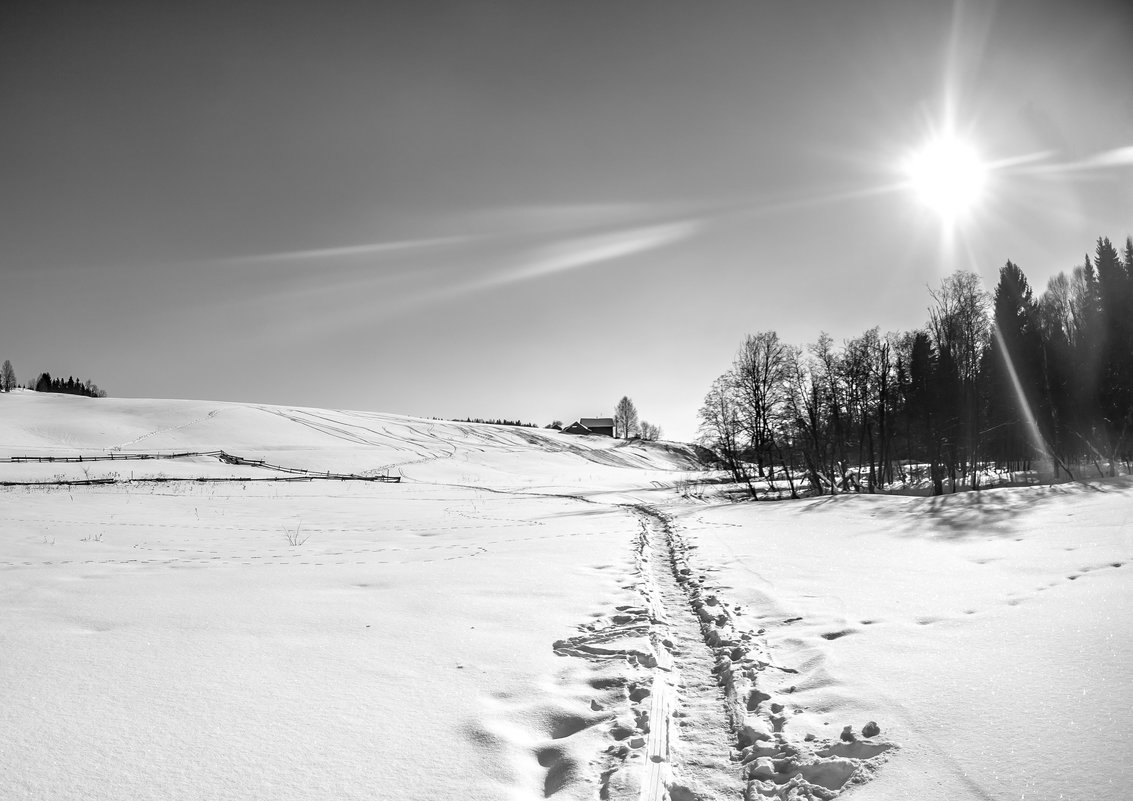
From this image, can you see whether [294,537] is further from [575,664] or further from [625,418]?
[625,418]

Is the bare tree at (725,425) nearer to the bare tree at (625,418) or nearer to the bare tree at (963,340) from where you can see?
the bare tree at (963,340)

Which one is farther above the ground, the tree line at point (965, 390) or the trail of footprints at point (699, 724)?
Result: the tree line at point (965, 390)

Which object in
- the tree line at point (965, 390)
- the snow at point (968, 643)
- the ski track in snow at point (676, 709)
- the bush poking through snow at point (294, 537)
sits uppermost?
the tree line at point (965, 390)

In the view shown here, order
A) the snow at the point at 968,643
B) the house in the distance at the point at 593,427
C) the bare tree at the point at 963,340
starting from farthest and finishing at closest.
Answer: the house in the distance at the point at 593,427 → the bare tree at the point at 963,340 → the snow at the point at 968,643

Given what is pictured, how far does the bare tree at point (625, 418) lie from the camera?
12288 centimetres

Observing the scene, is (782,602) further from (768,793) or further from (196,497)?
(196,497)

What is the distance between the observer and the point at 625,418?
4840 inches

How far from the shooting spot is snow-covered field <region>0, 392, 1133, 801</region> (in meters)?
3.08

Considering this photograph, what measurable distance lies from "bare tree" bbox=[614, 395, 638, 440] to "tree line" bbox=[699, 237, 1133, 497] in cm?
8177

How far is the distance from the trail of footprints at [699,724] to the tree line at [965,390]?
21.5 meters

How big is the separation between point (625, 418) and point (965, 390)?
326ft

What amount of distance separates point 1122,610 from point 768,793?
457 centimetres

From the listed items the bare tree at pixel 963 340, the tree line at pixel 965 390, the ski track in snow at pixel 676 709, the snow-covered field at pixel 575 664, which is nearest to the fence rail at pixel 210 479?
the snow-covered field at pixel 575 664

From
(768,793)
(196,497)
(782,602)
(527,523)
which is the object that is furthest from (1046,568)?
(196,497)
